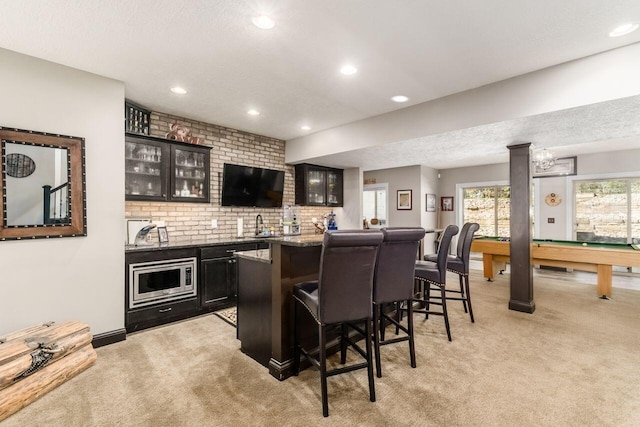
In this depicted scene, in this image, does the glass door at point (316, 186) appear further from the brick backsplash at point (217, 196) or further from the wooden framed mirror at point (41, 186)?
the wooden framed mirror at point (41, 186)

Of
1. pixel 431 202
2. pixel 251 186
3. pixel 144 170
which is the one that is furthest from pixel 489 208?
pixel 144 170

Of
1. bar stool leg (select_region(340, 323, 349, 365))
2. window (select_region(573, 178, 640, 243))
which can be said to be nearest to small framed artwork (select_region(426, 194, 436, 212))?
window (select_region(573, 178, 640, 243))

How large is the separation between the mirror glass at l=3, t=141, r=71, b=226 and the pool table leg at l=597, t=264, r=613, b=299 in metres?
7.03

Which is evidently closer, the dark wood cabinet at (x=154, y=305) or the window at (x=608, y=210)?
the dark wood cabinet at (x=154, y=305)

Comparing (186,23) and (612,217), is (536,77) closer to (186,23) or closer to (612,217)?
(186,23)

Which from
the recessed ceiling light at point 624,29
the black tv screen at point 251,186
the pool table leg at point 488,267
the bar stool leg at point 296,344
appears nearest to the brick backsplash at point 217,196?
the black tv screen at point 251,186

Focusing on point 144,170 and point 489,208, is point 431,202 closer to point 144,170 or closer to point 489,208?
point 489,208

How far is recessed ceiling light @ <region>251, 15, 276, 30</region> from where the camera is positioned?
6.91ft

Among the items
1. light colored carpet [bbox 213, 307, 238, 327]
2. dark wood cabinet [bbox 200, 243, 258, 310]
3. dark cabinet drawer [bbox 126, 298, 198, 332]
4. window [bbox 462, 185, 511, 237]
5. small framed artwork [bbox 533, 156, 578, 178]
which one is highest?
small framed artwork [bbox 533, 156, 578, 178]

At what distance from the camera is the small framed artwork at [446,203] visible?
8500 mm

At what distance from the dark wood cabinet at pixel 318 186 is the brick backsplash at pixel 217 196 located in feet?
0.58

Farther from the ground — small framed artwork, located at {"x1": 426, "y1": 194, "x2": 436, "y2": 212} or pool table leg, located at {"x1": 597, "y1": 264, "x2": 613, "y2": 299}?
small framed artwork, located at {"x1": 426, "y1": 194, "x2": 436, "y2": 212}

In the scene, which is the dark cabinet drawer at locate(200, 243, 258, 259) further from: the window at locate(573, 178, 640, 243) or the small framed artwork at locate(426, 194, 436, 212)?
the window at locate(573, 178, 640, 243)

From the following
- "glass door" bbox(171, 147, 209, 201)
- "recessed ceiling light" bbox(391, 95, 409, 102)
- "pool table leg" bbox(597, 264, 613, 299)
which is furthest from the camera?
"pool table leg" bbox(597, 264, 613, 299)
